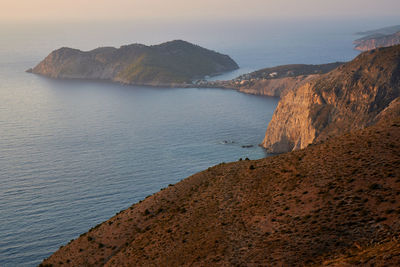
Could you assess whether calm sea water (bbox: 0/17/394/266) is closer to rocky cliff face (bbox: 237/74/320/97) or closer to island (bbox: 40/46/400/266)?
rocky cliff face (bbox: 237/74/320/97)

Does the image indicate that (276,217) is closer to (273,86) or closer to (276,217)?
(276,217)

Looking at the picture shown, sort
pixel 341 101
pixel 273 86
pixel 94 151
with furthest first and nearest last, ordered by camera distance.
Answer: pixel 273 86, pixel 94 151, pixel 341 101

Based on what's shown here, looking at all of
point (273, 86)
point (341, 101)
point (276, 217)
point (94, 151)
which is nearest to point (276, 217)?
point (276, 217)

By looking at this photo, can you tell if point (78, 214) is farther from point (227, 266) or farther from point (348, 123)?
point (348, 123)

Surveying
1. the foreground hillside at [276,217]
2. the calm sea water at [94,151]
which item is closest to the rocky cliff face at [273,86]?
the calm sea water at [94,151]

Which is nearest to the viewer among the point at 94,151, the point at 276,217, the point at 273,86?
the point at 276,217

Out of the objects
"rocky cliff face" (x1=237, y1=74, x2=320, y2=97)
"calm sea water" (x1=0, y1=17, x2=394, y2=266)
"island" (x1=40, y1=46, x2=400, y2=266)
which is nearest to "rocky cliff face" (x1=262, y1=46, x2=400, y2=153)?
"calm sea water" (x1=0, y1=17, x2=394, y2=266)
